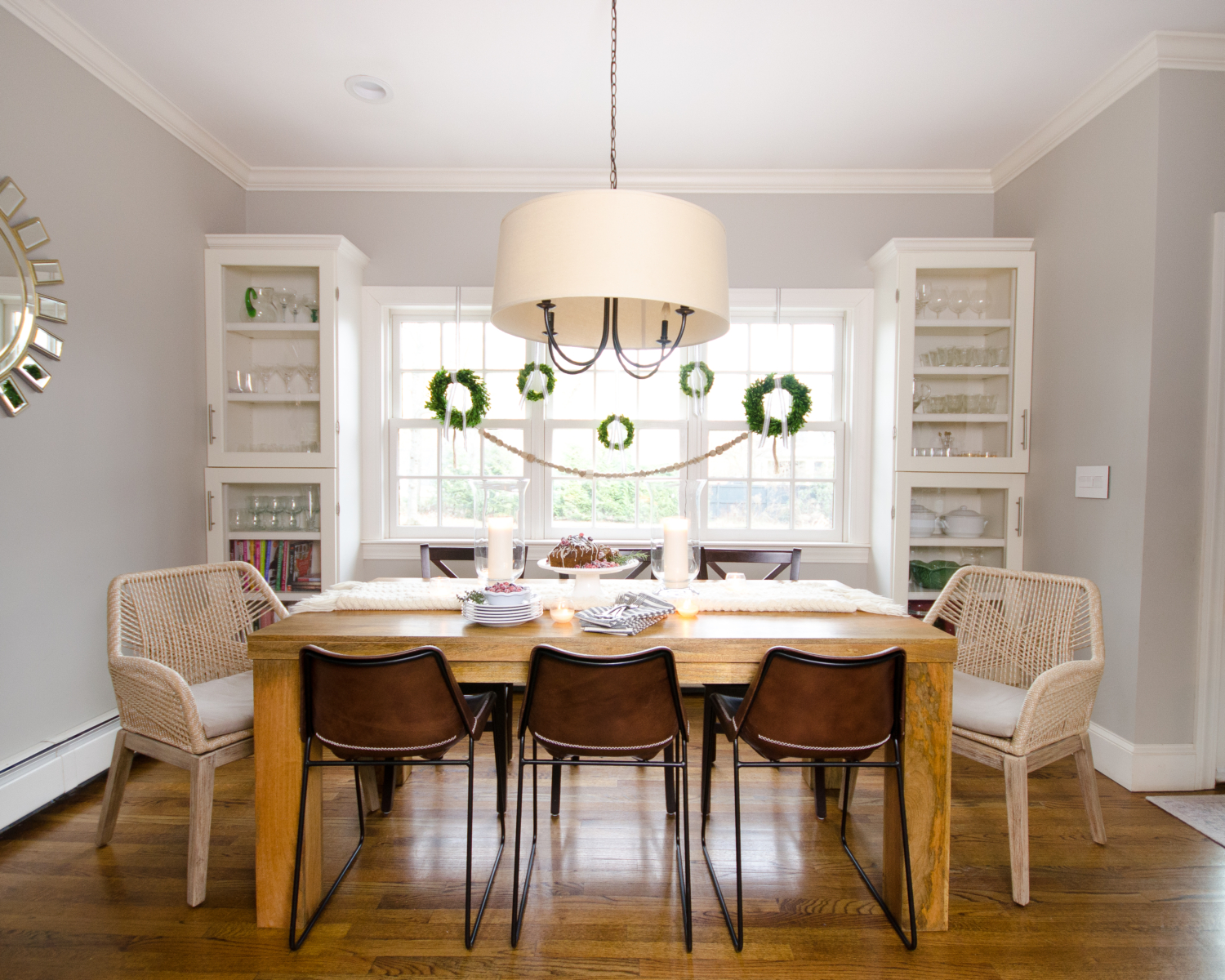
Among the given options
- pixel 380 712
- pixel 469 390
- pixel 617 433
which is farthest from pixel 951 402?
pixel 380 712

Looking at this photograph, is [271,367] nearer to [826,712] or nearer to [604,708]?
[604,708]

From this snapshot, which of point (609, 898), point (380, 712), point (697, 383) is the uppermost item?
point (697, 383)

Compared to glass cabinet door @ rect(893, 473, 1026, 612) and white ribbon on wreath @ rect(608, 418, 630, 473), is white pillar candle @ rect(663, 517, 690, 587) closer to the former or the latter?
white ribbon on wreath @ rect(608, 418, 630, 473)

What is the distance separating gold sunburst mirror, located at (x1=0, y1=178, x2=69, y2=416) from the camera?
2.20 m

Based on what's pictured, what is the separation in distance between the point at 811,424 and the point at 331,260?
8.61 ft

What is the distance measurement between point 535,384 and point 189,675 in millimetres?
2041

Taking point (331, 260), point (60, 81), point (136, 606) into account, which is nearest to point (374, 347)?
point (331, 260)

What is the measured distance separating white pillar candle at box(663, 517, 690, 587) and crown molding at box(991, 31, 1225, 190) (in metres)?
2.46

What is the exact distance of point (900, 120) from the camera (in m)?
2.99

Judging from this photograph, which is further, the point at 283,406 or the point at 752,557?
the point at 283,406

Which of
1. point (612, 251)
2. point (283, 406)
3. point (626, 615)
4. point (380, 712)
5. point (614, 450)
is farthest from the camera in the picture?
point (614, 450)

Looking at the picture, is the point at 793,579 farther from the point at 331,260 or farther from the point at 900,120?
the point at 331,260

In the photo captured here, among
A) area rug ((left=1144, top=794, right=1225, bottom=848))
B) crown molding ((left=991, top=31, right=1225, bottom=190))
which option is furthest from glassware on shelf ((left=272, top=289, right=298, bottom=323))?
area rug ((left=1144, top=794, right=1225, bottom=848))

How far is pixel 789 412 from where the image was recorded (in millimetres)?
3484
